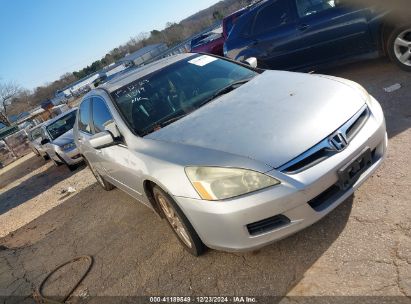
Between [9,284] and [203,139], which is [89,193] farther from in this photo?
[203,139]

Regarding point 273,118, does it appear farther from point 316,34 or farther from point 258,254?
point 316,34

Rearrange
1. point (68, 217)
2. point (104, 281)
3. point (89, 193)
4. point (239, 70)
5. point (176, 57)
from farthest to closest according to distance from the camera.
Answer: point (89, 193) < point (68, 217) < point (176, 57) < point (239, 70) < point (104, 281)

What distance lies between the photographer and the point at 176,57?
15.4 feet

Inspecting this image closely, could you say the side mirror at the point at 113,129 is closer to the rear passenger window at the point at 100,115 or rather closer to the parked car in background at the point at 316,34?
the rear passenger window at the point at 100,115

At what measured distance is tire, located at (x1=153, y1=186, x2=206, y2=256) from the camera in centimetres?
305

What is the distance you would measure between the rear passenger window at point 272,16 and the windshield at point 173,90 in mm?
2862

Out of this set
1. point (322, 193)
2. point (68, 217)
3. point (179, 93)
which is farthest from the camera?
point (68, 217)

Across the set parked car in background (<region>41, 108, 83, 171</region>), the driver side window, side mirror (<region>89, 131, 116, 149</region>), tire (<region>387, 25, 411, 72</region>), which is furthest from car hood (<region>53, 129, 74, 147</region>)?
tire (<region>387, 25, 411, 72</region>)

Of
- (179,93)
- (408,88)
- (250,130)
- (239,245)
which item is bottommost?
(408,88)

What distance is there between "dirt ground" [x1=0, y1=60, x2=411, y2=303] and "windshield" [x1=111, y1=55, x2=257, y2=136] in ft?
4.10

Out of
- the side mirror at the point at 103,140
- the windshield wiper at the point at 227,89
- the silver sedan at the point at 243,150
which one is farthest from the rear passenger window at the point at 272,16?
the side mirror at the point at 103,140

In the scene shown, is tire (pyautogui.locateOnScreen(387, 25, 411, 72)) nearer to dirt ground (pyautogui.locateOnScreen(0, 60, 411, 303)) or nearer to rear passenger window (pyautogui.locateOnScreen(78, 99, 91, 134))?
dirt ground (pyautogui.locateOnScreen(0, 60, 411, 303))

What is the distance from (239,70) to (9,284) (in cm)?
367

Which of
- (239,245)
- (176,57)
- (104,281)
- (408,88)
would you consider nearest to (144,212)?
(104,281)
